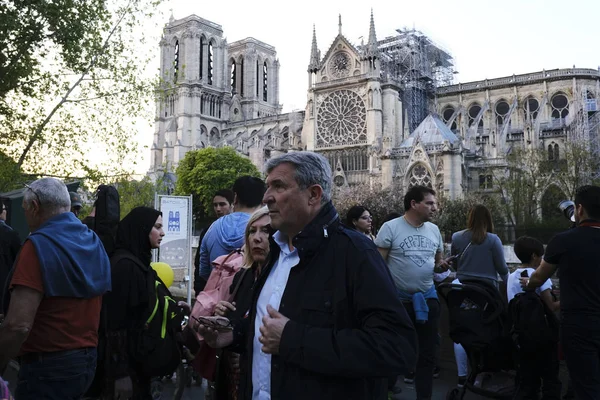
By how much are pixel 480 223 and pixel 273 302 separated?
4016 mm

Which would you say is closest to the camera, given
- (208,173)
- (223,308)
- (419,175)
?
(223,308)

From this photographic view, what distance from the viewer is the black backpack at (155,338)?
11.6ft

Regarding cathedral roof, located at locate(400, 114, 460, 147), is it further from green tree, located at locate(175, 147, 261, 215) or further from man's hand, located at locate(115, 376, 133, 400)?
man's hand, located at locate(115, 376, 133, 400)

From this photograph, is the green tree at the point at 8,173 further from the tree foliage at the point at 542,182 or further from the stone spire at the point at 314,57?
the stone spire at the point at 314,57

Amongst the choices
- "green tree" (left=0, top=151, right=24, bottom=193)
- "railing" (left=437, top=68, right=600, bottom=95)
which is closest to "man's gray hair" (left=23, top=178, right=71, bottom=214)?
"green tree" (left=0, top=151, right=24, bottom=193)

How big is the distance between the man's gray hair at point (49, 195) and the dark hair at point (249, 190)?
177 centimetres

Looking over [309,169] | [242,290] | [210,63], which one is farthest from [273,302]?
[210,63]

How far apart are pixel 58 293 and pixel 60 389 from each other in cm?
55

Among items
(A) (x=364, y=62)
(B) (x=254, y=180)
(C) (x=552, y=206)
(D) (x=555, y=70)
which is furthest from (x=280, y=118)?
(B) (x=254, y=180)

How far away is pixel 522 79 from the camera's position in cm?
4528

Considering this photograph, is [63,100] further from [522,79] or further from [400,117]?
[522,79]

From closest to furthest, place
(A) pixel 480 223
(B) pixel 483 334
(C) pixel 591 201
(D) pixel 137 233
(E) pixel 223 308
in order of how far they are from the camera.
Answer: (E) pixel 223 308 → (D) pixel 137 233 → (C) pixel 591 201 → (B) pixel 483 334 → (A) pixel 480 223

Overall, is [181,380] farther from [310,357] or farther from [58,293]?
[310,357]

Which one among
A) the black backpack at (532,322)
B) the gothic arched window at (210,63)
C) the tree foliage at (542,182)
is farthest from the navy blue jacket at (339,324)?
the gothic arched window at (210,63)
